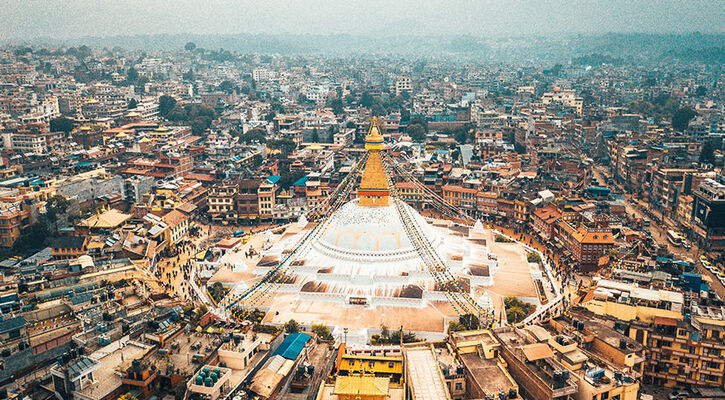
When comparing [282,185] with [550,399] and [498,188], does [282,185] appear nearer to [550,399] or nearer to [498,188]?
[498,188]

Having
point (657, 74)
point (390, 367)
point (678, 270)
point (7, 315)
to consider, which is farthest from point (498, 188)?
point (657, 74)

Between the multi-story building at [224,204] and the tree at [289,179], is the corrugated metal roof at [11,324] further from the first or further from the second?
the tree at [289,179]

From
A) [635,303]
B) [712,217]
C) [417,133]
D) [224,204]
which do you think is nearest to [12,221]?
[224,204]

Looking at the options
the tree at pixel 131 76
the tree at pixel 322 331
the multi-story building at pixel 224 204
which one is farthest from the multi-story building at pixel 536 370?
the tree at pixel 131 76

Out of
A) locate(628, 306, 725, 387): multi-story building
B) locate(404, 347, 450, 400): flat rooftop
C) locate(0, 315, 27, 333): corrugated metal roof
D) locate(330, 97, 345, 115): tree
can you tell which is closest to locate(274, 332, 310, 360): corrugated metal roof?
locate(404, 347, 450, 400): flat rooftop

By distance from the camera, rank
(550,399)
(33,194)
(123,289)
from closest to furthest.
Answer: (550,399), (123,289), (33,194)
